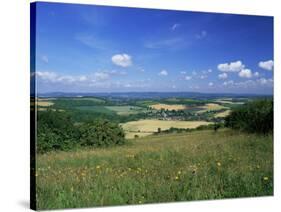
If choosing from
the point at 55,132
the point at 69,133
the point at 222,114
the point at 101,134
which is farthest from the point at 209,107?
the point at 55,132

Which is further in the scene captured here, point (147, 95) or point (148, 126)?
point (148, 126)

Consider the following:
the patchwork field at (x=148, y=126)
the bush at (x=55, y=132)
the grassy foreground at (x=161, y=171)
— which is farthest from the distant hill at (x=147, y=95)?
the grassy foreground at (x=161, y=171)

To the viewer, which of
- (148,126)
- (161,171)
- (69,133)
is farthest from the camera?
(148,126)

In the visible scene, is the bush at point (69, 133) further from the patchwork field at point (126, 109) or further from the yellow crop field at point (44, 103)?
the patchwork field at point (126, 109)

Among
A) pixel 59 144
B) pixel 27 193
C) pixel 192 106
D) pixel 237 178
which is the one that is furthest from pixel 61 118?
pixel 237 178

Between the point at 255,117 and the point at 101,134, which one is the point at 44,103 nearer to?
A: the point at 101,134

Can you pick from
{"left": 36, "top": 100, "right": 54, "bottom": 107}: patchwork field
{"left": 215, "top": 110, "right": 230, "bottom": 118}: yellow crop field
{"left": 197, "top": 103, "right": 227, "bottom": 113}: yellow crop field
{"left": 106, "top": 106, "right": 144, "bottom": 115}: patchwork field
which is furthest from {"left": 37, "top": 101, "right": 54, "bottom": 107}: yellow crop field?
{"left": 215, "top": 110, "right": 230, "bottom": 118}: yellow crop field

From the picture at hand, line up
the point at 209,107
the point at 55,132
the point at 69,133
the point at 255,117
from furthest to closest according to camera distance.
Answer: the point at 255,117, the point at 209,107, the point at 69,133, the point at 55,132
